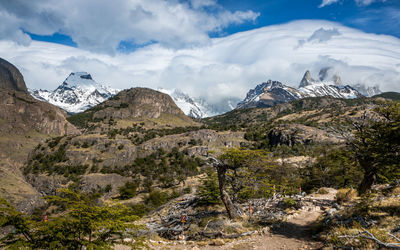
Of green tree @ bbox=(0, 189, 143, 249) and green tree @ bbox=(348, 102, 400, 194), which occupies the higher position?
green tree @ bbox=(348, 102, 400, 194)

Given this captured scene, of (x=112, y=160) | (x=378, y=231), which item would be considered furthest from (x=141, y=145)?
(x=378, y=231)

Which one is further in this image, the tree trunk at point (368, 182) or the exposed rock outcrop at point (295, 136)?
the exposed rock outcrop at point (295, 136)

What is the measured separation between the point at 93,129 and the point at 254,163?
20397cm

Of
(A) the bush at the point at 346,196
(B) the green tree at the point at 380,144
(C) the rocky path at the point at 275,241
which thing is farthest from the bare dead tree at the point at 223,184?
(B) the green tree at the point at 380,144

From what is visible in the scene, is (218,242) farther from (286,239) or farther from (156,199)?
(156,199)

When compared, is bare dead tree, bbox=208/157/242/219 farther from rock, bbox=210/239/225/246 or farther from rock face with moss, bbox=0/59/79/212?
rock face with moss, bbox=0/59/79/212

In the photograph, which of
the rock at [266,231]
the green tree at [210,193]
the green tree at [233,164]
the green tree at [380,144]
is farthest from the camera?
the green tree at [210,193]

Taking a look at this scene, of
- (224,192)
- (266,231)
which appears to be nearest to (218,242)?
(266,231)

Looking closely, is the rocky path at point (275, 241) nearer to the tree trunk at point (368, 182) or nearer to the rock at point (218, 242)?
the rock at point (218, 242)

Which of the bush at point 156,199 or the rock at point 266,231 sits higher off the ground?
the rock at point 266,231

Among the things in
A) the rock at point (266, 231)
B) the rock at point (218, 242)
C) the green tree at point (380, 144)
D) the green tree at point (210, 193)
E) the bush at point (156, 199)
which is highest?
the green tree at point (380, 144)

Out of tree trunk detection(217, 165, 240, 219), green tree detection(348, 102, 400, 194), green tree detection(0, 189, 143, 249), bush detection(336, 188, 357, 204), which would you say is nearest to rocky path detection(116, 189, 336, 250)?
tree trunk detection(217, 165, 240, 219)

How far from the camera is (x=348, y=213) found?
508 inches

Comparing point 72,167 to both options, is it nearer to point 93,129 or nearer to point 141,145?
point 141,145
